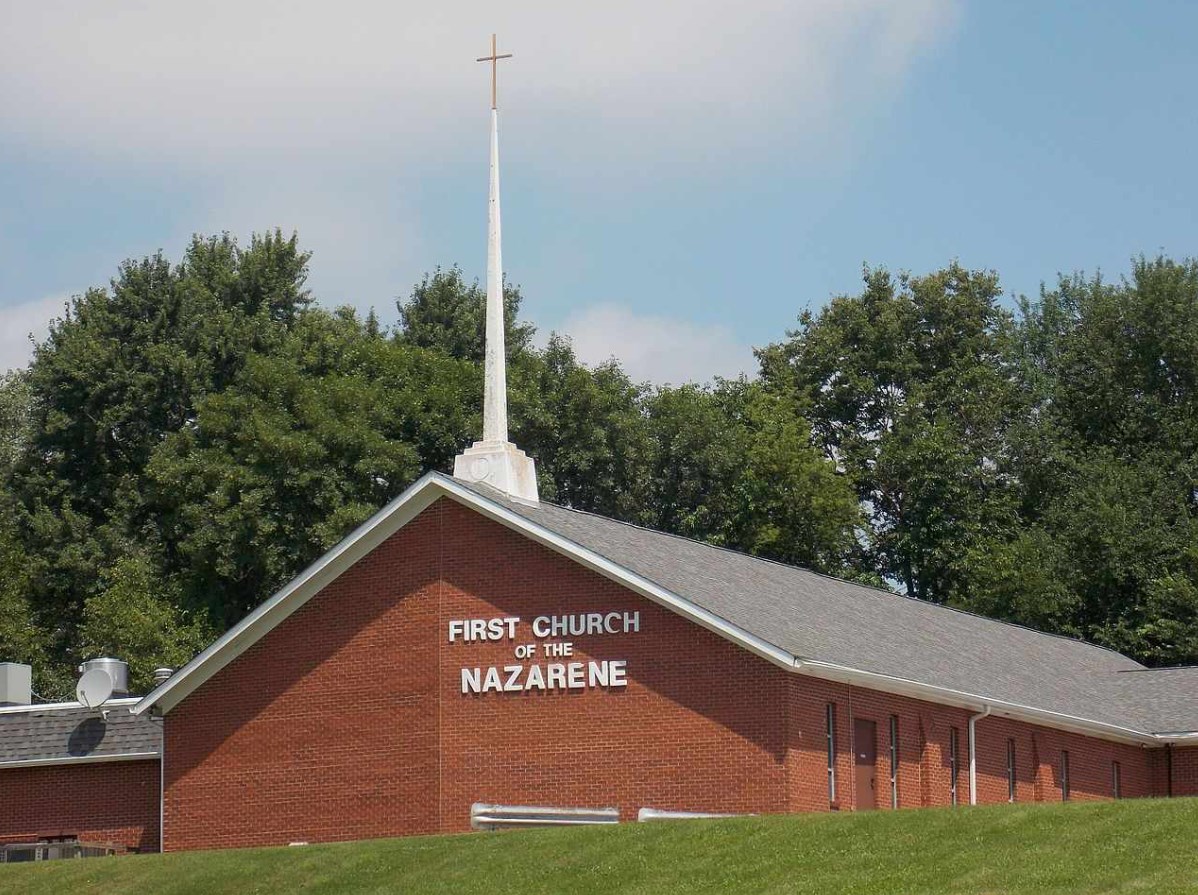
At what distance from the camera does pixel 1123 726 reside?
150 ft

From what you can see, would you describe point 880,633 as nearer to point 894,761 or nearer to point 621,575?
point 894,761

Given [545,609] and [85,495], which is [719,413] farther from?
[545,609]

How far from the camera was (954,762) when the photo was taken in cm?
4084

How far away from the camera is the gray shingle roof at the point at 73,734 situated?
137ft

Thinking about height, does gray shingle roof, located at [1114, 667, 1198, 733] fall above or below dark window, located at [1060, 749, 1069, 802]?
above

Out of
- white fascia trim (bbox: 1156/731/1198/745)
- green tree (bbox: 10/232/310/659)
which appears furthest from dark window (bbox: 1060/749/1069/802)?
green tree (bbox: 10/232/310/659)

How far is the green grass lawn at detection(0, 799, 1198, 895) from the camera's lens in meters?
25.6

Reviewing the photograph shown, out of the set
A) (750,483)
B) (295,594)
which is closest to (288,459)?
(750,483)

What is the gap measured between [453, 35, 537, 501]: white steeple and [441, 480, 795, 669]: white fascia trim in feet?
8.79

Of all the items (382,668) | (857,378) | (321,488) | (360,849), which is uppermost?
(857,378)

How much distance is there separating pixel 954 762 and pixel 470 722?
32.8 ft

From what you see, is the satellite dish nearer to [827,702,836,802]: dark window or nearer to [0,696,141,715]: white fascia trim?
[0,696,141,715]: white fascia trim

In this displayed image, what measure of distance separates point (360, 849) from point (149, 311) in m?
45.3

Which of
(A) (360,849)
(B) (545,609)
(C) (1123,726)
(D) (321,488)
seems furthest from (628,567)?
(D) (321,488)
